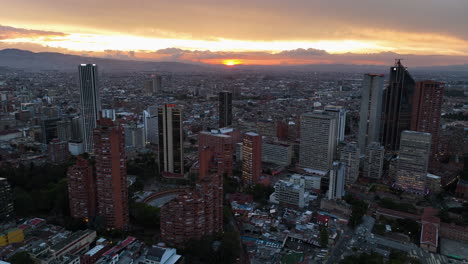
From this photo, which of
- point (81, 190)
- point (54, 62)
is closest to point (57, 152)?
point (81, 190)

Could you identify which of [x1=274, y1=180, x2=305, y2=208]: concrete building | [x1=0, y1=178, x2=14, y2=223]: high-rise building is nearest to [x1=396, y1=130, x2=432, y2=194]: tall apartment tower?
[x1=274, y1=180, x2=305, y2=208]: concrete building

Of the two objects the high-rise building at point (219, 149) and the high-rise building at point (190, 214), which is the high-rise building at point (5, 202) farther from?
the high-rise building at point (219, 149)

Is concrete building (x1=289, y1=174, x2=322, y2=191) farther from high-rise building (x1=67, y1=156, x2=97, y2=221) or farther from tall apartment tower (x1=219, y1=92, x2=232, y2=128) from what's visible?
tall apartment tower (x1=219, y1=92, x2=232, y2=128)

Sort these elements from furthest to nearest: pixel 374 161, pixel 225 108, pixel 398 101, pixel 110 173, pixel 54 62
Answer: pixel 54 62
pixel 225 108
pixel 398 101
pixel 374 161
pixel 110 173

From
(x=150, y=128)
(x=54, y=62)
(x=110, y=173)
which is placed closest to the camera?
(x=110, y=173)

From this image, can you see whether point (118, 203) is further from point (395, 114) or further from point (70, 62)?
point (70, 62)

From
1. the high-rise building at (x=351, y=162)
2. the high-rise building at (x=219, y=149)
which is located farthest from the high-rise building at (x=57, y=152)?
the high-rise building at (x=351, y=162)

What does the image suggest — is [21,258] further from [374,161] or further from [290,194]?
[374,161]
